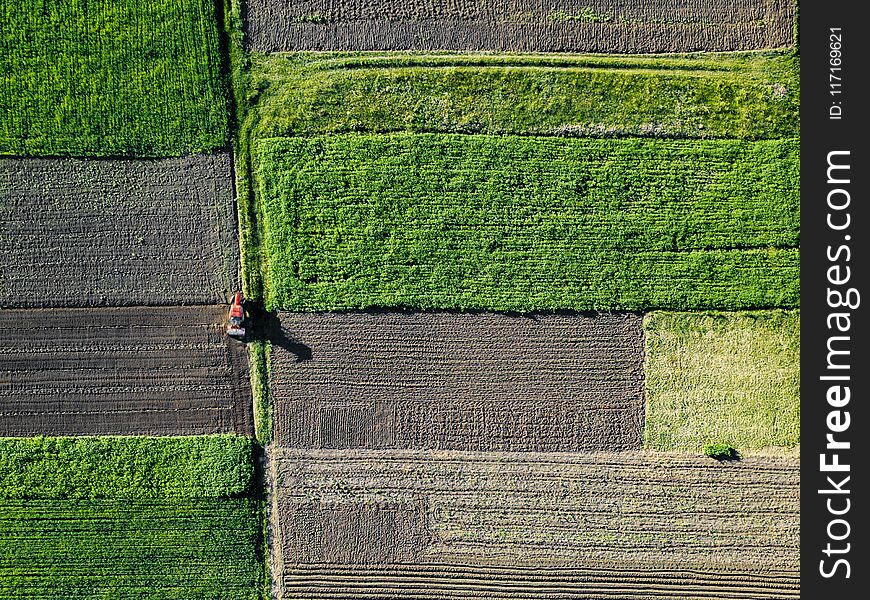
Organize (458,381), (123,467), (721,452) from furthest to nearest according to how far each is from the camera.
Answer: (458,381), (721,452), (123,467)

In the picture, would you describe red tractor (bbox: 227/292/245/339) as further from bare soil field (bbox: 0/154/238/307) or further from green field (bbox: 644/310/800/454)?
green field (bbox: 644/310/800/454)

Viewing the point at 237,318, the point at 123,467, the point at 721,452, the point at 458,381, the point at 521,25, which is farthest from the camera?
the point at 521,25

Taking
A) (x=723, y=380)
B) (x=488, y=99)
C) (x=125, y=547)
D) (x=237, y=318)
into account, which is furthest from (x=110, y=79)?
(x=723, y=380)

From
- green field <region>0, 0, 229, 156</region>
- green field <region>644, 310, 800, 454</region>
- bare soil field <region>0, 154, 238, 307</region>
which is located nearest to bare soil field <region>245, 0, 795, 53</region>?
green field <region>0, 0, 229, 156</region>

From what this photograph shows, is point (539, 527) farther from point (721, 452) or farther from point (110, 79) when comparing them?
point (110, 79)

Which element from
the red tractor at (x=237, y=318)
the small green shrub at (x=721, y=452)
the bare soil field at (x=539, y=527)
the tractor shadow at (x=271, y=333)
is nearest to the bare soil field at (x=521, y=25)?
the red tractor at (x=237, y=318)
